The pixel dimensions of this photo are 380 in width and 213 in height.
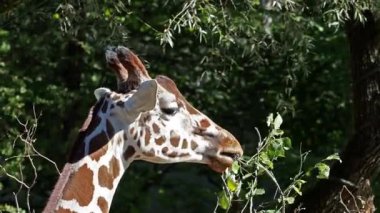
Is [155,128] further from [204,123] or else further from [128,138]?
[204,123]

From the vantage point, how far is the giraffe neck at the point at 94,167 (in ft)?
14.4

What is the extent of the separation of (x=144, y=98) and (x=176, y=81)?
4.77m

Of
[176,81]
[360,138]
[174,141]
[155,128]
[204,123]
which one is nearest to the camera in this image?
[155,128]

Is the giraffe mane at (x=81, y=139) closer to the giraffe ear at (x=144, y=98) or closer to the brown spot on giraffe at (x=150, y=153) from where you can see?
the giraffe ear at (x=144, y=98)

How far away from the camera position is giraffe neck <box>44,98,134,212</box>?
440 cm

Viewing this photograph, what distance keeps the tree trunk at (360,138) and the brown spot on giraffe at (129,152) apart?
262 cm

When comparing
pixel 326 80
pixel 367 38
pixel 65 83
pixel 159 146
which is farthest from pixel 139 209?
pixel 159 146

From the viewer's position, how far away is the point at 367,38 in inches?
285

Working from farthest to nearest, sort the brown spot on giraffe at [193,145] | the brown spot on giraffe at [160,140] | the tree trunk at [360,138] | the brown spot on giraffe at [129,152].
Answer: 1. the tree trunk at [360,138]
2. the brown spot on giraffe at [193,145]
3. the brown spot on giraffe at [160,140]
4. the brown spot on giraffe at [129,152]

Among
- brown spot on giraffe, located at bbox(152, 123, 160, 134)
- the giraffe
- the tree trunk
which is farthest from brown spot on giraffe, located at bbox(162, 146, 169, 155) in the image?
the tree trunk

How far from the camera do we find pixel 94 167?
4.53 metres

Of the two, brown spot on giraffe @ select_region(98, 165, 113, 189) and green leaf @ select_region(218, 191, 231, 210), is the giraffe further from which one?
green leaf @ select_region(218, 191, 231, 210)

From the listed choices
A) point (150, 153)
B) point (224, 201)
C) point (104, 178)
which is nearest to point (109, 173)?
point (104, 178)

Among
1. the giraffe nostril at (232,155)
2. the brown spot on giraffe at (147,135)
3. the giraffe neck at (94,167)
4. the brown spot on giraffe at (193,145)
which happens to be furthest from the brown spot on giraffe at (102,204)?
the giraffe nostril at (232,155)
